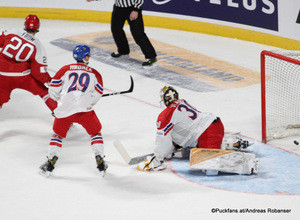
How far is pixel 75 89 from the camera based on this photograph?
5.25 m

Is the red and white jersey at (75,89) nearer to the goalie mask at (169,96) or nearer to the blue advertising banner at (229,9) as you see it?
the goalie mask at (169,96)

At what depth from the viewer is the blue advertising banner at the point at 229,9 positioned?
9.07 meters

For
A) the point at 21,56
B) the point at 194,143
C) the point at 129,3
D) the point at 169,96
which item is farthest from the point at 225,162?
the point at 129,3

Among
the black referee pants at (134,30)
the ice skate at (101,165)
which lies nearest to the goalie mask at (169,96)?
the ice skate at (101,165)

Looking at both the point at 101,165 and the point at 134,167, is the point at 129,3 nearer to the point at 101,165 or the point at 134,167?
the point at 134,167

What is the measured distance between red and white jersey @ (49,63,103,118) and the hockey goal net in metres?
1.81

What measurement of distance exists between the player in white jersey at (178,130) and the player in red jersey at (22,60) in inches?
60.7

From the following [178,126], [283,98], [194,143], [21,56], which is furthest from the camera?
[283,98]

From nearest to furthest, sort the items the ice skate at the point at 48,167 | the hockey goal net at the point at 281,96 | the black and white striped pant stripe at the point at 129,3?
1. the ice skate at the point at 48,167
2. the hockey goal net at the point at 281,96
3. the black and white striped pant stripe at the point at 129,3

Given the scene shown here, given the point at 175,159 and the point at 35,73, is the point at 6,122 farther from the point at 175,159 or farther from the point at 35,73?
the point at 175,159

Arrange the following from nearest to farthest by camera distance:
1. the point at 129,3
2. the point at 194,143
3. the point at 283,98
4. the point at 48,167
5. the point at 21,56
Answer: the point at 48,167
the point at 194,143
the point at 21,56
the point at 283,98
the point at 129,3

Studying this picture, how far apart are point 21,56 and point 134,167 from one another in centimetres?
172

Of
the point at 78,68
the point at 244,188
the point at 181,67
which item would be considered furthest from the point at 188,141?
the point at 181,67

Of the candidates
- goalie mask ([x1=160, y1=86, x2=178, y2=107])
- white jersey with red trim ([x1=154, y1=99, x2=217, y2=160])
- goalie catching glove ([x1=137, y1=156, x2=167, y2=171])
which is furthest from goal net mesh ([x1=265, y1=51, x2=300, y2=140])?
goalie catching glove ([x1=137, y1=156, x2=167, y2=171])
